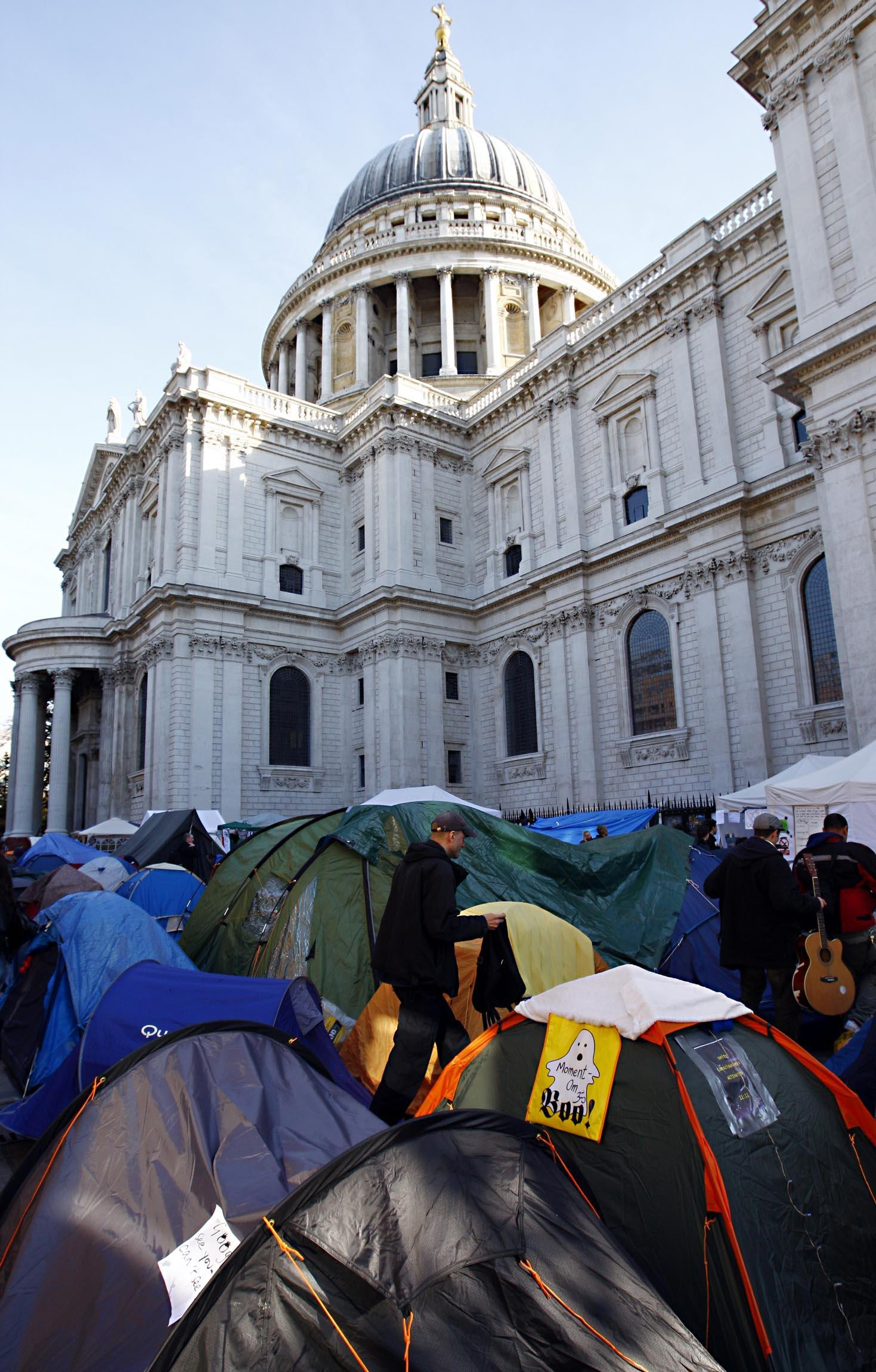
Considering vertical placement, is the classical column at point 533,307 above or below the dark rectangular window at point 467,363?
above

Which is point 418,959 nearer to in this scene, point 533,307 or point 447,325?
point 447,325

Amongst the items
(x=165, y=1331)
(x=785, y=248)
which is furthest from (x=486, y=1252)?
(x=785, y=248)

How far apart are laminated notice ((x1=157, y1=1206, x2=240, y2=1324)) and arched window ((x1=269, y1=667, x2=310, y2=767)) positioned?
26480 mm

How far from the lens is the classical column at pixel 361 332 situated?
41531 mm

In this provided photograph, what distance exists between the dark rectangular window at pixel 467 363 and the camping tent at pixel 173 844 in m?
31.9

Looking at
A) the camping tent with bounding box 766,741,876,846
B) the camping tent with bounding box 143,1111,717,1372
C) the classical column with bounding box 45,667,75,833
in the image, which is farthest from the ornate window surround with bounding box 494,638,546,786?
the camping tent with bounding box 143,1111,717,1372

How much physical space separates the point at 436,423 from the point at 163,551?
1133 cm

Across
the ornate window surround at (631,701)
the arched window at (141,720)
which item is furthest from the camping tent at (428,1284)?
the arched window at (141,720)

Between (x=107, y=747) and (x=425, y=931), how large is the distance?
3120 cm

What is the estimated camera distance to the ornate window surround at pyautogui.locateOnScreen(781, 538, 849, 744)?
19.3 meters

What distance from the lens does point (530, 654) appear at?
28562 millimetres

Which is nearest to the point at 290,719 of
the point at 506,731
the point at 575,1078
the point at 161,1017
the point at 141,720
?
the point at 141,720

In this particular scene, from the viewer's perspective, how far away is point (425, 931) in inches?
198

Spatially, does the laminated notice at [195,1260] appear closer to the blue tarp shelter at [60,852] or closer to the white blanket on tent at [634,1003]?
the white blanket on tent at [634,1003]
